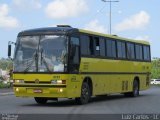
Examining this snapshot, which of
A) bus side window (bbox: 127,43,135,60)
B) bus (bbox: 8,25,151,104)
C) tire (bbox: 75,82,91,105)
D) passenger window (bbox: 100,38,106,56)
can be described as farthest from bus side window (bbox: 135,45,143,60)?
tire (bbox: 75,82,91,105)

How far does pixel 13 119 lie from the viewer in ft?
51.0

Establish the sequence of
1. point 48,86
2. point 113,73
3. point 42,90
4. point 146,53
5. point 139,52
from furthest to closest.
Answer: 1. point 146,53
2. point 139,52
3. point 113,73
4. point 42,90
5. point 48,86

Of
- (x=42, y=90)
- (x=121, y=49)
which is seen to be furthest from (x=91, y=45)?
(x=121, y=49)

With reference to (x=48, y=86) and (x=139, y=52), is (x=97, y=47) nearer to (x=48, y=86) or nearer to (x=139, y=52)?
(x=48, y=86)

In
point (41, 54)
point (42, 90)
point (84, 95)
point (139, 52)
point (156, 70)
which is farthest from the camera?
point (156, 70)

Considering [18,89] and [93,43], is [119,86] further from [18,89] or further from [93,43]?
[18,89]

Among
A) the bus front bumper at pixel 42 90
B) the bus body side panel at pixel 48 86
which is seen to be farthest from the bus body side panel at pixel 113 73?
the bus front bumper at pixel 42 90

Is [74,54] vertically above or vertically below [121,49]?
below

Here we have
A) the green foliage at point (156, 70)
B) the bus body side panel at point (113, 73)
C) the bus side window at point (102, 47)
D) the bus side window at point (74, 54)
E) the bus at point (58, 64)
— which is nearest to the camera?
the bus at point (58, 64)

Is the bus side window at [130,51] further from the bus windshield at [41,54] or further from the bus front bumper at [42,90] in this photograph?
the bus front bumper at [42,90]

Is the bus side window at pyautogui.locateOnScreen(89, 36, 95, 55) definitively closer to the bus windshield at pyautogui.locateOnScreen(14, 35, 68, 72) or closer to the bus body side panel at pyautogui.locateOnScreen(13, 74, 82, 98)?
the bus body side panel at pyautogui.locateOnScreen(13, 74, 82, 98)

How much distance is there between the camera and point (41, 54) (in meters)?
21.9

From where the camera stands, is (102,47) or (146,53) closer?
(102,47)

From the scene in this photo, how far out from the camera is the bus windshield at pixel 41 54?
2156 cm
